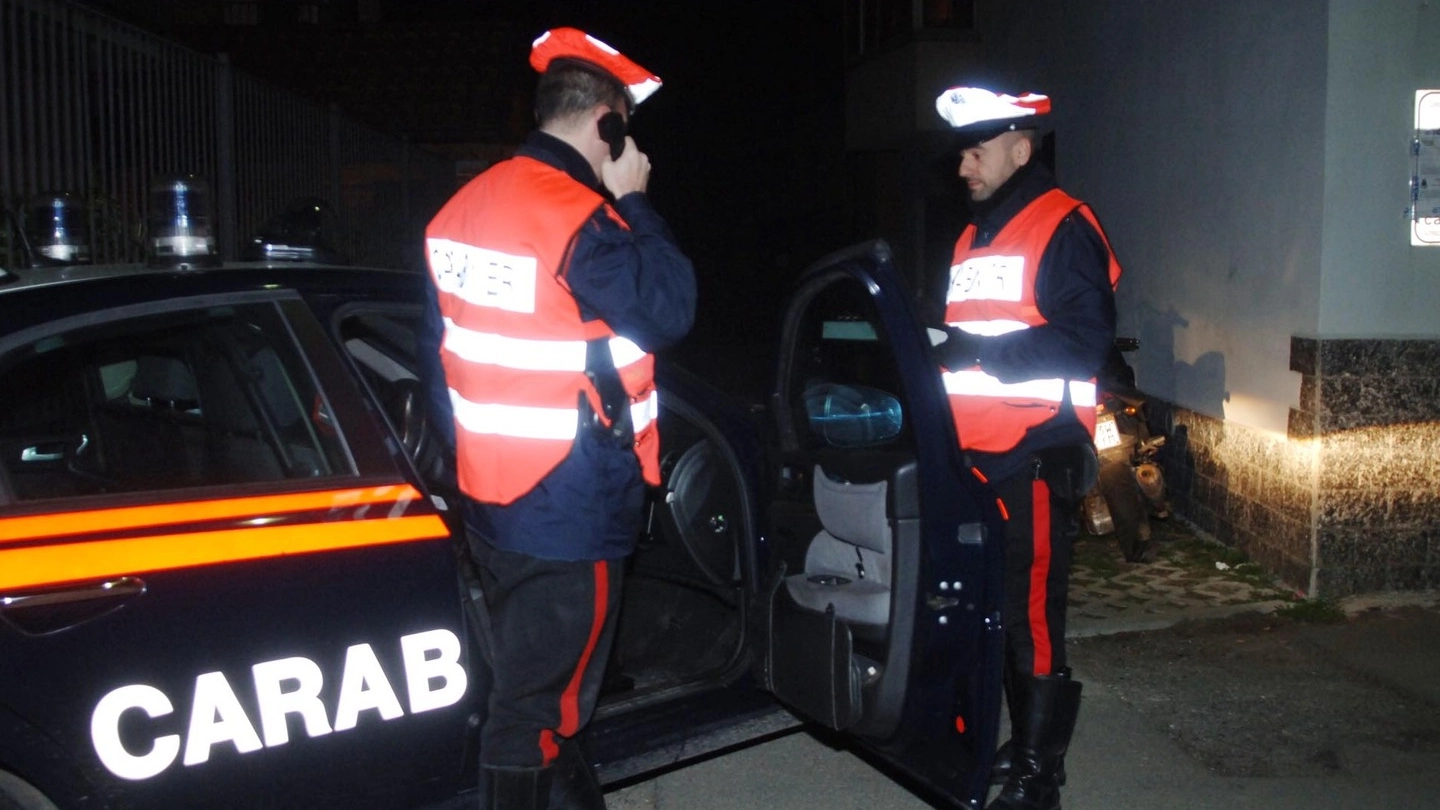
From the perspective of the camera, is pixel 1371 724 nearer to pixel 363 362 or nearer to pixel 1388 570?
pixel 1388 570

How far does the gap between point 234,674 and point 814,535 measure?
1545 mm

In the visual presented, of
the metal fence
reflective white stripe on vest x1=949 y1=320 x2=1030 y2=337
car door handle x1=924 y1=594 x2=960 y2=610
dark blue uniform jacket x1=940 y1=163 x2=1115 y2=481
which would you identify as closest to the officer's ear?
dark blue uniform jacket x1=940 y1=163 x2=1115 y2=481

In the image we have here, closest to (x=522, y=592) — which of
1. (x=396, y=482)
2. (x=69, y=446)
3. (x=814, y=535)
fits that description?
(x=396, y=482)

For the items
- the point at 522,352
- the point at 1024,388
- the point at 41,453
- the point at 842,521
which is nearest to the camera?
the point at 522,352

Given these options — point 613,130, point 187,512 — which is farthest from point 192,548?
point 613,130

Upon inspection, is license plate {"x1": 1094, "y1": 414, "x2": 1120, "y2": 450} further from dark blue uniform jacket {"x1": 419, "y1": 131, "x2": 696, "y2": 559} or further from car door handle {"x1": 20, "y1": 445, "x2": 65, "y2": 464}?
car door handle {"x1": 20, "y1": 445, "x2": 65, "y2": 464}

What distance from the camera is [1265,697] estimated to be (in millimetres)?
4625

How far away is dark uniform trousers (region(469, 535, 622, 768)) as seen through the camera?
2611mm

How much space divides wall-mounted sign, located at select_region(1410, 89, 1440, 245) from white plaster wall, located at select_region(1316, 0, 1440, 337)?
0.03 meters

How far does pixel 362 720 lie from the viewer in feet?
8.36

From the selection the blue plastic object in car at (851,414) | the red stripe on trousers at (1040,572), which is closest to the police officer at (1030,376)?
the red stripe on trousers at (1040,572)

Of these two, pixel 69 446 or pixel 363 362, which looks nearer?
pixel 69 446

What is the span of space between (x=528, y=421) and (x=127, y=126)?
4.05m

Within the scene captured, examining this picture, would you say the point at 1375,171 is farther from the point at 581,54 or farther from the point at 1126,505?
the point at 581,54
